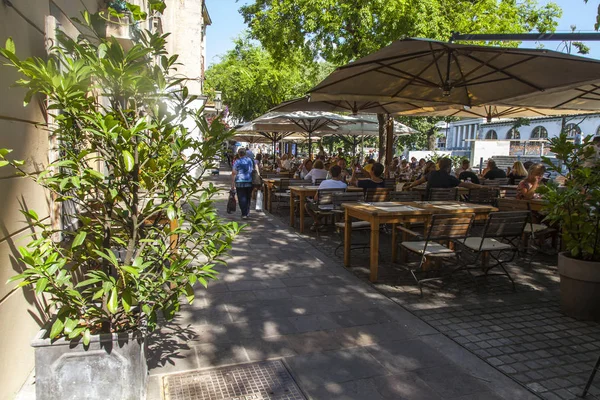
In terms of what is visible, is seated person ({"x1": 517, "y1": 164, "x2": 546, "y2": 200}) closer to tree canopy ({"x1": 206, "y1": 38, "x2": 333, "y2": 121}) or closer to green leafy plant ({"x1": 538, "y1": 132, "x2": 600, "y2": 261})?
green leafy plant ({"x1": 538, "y1": 132, "x2": 600, "y2": 261})

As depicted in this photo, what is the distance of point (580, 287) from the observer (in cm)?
442

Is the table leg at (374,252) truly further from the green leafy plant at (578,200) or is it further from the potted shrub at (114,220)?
the potted shrub at (114,220)

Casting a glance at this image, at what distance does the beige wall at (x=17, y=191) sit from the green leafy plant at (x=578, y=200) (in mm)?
4641

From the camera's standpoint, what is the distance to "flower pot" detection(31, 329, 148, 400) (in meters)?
2.66

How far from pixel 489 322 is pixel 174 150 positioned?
3.49 m

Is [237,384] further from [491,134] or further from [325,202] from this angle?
[491,134]

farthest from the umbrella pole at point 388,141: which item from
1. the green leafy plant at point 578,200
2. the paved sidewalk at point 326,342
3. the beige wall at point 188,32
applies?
the beige wall at point 188,32

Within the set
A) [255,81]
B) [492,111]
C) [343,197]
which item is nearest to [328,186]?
[343,197]

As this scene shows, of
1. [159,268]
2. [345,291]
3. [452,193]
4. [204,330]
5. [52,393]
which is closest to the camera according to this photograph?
[52,393]

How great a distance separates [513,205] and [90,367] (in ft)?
21.7

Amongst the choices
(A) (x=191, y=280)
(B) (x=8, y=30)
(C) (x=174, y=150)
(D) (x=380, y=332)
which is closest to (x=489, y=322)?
(D) (x=380, y=332)

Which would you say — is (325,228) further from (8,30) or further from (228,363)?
(8,30)

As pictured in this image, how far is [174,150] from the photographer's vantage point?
2.81 metres

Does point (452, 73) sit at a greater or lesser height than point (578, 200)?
greater
